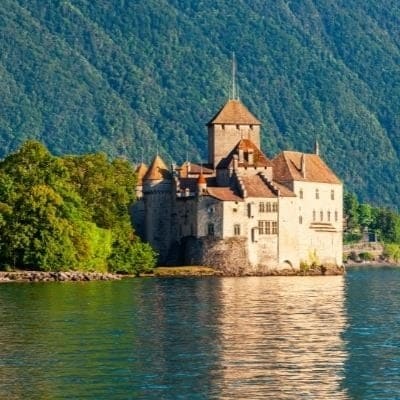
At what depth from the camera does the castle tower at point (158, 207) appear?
4882 inches

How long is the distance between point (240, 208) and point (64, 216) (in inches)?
635

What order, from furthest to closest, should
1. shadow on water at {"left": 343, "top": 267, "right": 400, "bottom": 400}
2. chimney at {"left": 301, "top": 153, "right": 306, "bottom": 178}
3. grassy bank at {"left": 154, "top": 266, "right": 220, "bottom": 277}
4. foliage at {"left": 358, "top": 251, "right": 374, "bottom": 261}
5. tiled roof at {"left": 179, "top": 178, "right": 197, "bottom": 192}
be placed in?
foliage at {"left": 358, "top": 251, "right": 374, "bottom": 261}, chimney at {"left": 301, "top": 153, "right": 306, "bottom": 178}, tiled roof at {"left": 179, "top": 178, "right": 197, "bottom": 192}, grassy bank at {"left": 154, "top": 266, "right": 220, "bottom": 277}, shadow on water at {"left": 343, "top": 267, "right": 400, "bottom": 400}

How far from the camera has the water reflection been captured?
4819 cm

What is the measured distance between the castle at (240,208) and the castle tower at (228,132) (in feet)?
0.23

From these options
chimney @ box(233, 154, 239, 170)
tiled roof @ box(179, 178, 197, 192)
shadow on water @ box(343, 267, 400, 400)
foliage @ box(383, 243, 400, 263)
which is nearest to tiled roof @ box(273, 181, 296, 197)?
chimney @ box(233, 154, 239, 170)

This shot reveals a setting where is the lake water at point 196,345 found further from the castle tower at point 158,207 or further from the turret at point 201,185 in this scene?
the castle tower at point 158,207

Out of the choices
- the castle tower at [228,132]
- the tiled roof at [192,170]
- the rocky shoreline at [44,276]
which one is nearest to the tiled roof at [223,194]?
the tiled roof at [192,170]

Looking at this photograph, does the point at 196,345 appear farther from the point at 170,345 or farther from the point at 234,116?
the point at 234,116

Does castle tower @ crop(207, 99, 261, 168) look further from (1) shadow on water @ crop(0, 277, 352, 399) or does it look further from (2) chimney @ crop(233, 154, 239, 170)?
(1) shadow on water @ crop(0, 277, 352, 399)

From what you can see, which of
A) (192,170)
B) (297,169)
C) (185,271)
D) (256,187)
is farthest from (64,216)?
(297,169)

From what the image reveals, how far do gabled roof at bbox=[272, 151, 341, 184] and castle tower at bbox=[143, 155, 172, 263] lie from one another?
7.71m

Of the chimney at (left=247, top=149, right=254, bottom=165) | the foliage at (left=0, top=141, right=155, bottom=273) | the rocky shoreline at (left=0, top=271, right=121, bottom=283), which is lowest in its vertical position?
the rocky shoreline at (left=0, top=271, right=121, bottom=283)

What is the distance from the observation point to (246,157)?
12119 centimetres

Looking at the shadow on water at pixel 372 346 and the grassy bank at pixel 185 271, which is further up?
the grassy bank at pixel 185 271
